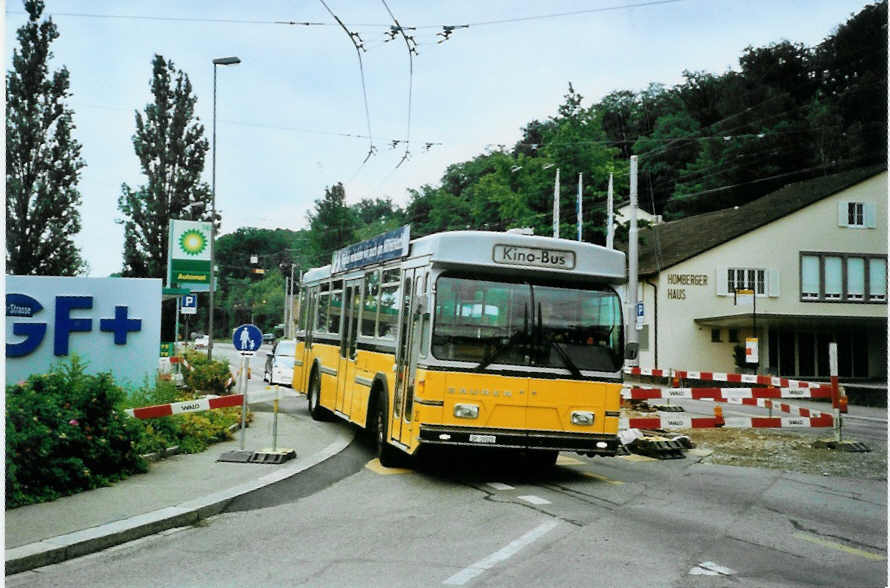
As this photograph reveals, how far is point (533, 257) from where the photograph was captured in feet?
33.7

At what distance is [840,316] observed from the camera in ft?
129

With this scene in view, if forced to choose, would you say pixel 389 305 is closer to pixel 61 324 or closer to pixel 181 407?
pixel 181 407

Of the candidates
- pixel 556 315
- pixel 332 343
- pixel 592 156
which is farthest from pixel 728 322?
pixel 556 315

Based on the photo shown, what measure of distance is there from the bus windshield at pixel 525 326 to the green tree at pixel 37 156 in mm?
28717

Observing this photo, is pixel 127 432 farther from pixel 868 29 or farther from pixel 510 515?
pixel 868 29

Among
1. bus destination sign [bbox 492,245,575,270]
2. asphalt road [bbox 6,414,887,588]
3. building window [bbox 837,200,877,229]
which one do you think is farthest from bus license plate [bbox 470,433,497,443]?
building window [bbox 837,200,877,229]

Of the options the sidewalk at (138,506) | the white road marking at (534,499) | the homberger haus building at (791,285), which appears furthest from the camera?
the homberger haus building at (791,285)

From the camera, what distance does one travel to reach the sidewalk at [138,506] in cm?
698

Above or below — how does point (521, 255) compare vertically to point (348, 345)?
above

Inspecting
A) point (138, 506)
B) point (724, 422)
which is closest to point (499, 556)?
point (138, 506)

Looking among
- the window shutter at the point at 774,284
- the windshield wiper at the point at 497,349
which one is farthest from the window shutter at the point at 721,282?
the windshield wiper at the point at 497,349

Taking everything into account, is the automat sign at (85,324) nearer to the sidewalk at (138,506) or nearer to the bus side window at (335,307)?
the bus side window at (335,307)

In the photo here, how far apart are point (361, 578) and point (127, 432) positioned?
5.01 m

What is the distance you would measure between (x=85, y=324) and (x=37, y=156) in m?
21.7
